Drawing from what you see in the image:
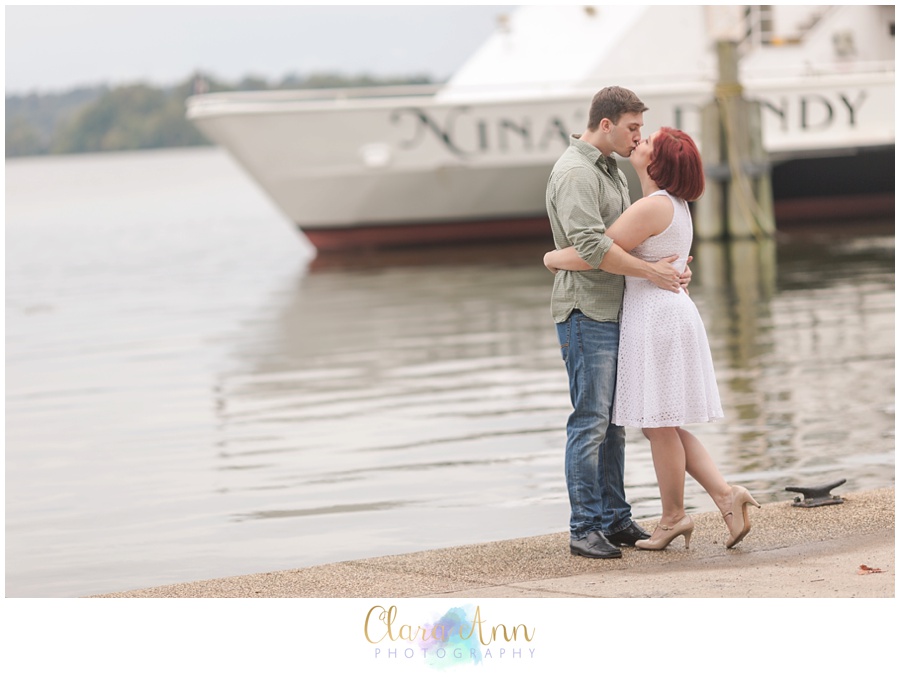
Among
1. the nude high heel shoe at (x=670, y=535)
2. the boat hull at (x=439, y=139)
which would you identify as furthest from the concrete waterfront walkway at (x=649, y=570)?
the boat hull at (x=439, y=139)

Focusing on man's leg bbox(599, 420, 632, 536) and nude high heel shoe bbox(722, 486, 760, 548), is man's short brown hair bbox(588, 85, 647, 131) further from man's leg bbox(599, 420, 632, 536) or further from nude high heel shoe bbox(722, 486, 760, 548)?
nude high heel shoe bbox(722, 486, 760, 548)

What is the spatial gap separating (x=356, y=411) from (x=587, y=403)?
156 inches

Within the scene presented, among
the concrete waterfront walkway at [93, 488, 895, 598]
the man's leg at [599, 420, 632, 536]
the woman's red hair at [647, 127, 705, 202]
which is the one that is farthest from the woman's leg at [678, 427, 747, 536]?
the woman's red hair at [647, 127, 705, 202]

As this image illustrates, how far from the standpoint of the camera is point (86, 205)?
57.0 m

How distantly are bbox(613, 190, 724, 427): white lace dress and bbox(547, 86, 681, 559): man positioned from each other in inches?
2.1

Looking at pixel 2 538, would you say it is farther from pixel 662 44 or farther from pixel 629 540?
pixel 662 44

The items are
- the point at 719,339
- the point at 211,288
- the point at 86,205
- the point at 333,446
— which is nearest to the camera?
the point at 333,446

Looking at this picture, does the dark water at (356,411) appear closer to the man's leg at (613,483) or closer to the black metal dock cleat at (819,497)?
the black metal dock cleat at (819,497)

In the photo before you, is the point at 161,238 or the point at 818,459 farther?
the point at 161,238

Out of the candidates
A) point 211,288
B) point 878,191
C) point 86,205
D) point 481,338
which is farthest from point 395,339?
point 86,205

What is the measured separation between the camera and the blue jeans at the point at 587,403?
441cm

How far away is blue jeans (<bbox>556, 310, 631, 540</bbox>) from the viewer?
441 cm

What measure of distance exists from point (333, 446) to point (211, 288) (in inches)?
434

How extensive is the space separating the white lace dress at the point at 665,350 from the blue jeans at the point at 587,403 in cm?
6
